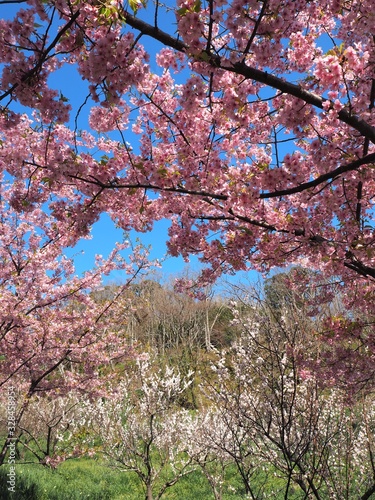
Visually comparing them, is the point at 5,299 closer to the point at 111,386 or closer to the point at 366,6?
the point at 111,386

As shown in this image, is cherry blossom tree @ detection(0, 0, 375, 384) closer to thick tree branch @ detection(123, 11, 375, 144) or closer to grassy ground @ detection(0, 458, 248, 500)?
thick tree branch @ detection(123, 11, 375, 144)

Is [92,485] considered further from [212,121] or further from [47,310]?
[212,121]

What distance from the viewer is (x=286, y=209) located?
468 centimetres

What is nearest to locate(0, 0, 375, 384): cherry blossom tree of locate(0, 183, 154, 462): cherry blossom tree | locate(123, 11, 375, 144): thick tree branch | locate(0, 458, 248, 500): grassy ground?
locate(123, 11, 375, 144): thick tree branch

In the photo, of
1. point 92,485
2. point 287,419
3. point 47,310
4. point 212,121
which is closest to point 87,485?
point 92,485

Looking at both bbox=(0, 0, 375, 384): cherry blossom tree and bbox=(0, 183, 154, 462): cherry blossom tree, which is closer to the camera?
bbox=(0, 0, 375, 384): cherry blossom tree

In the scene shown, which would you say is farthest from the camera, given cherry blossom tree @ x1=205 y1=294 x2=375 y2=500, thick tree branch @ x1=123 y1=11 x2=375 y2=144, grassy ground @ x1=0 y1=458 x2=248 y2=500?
grassy ground @ x1=0 y1=458 x2=248 y2=500

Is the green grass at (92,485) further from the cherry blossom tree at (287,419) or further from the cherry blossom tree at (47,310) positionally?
the cherry blossom tree at (287,419)

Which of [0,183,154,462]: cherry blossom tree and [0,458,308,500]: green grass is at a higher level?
[0,183,154,462]: cherry blossom tree

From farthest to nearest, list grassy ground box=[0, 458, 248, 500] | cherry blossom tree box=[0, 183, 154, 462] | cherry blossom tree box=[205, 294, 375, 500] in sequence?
grassy ground box=[0, 458, 248, 500], cherry blossom tree box=[0, 183, 154, 462], cherry blossom tree box=[205, 294, 375, 500]

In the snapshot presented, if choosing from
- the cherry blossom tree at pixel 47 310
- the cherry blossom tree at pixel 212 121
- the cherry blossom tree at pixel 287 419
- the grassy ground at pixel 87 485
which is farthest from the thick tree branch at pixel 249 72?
the grassy ground at pixel 87 485

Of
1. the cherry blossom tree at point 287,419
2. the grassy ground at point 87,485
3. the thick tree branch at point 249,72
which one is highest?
the thick tree branch at point 249,72

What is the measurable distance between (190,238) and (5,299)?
341cm

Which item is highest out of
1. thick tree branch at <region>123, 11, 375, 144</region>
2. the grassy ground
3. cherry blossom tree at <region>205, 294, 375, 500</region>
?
thick tree branch at <region>123, 11, 375, 144</region>
